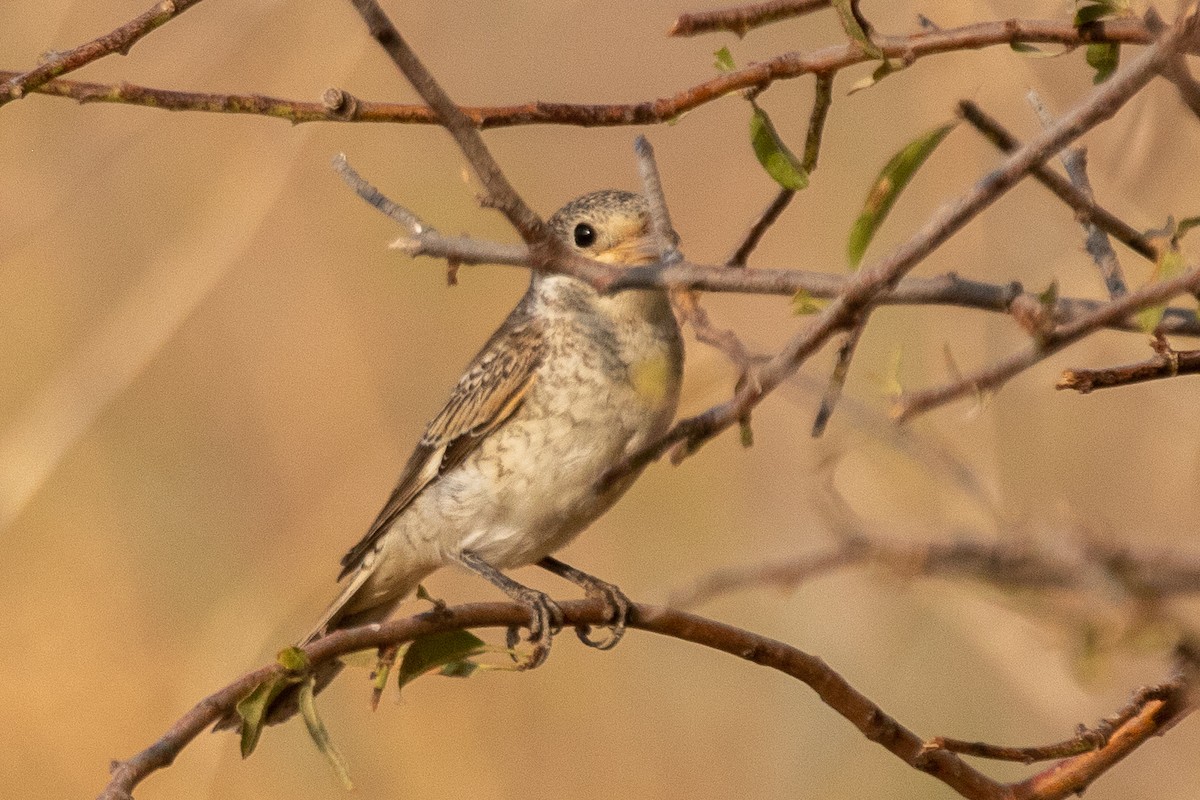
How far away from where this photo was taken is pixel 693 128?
7.08 m

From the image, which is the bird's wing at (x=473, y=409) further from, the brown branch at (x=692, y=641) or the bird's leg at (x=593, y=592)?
the brown branch at (x=692, y=641)

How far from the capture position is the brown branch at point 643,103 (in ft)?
5.56

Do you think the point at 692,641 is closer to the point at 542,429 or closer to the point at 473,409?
the point at 542,429

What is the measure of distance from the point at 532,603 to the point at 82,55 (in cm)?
154

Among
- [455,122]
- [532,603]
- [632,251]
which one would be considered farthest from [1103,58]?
[632,251]

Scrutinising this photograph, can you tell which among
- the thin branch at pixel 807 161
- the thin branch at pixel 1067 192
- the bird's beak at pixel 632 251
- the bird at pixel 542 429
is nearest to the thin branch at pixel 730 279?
the thin branch at pixel 1067 192

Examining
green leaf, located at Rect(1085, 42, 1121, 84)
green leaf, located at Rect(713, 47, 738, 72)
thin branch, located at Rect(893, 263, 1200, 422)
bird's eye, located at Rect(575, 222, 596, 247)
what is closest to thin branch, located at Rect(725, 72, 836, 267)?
green leaf, located at Rect(713, 47, 738, 72)

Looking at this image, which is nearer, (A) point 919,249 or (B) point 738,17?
(A) point 919,249

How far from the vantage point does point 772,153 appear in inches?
78.2

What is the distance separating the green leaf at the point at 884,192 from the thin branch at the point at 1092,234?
121 millimetres

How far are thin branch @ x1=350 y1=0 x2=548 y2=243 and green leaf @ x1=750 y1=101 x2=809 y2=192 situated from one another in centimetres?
65

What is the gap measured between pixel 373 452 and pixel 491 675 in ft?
3.10

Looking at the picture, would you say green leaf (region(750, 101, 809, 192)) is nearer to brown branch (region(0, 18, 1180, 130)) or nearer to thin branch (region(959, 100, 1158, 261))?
brown branch (region(0, 18, 1180, 130))

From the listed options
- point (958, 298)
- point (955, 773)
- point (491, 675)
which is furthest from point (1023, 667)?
point (491, 675)
